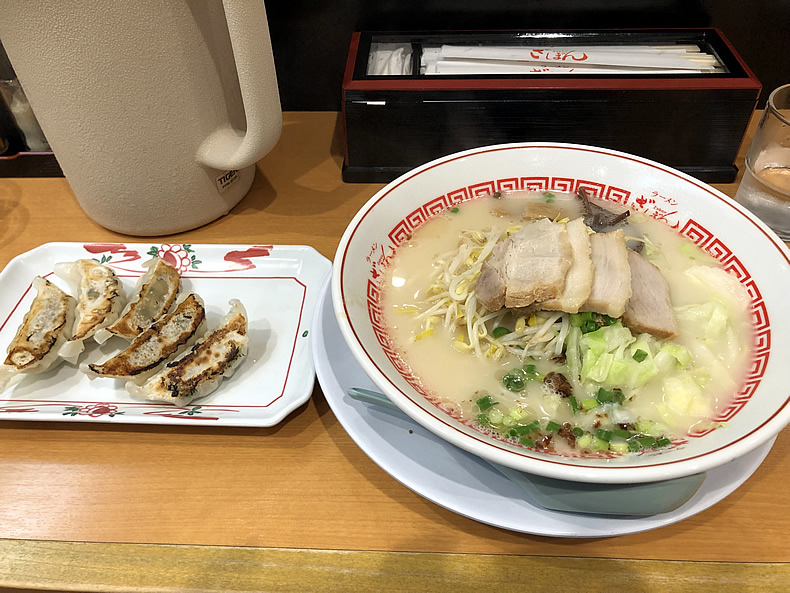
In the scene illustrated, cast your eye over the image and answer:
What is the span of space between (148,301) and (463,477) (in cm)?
77

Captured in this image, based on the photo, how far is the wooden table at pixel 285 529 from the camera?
87cm

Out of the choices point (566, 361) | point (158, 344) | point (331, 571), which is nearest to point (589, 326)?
point (566, 361)

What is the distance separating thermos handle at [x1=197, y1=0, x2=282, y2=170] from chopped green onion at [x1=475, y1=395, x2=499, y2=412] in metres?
0.74

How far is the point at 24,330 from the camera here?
1146 millimetres

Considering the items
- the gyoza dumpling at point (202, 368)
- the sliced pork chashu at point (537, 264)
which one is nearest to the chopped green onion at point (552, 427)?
the sliced pork chashu at point (537, 264)

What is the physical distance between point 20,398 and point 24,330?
141 mm

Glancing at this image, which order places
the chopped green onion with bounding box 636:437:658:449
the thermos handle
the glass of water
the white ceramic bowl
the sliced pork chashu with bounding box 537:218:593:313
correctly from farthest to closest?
the glass of water, the thermos handle, the sliced pork chashu with bounding box 537:218:593:313, the chopped green onion with bounding box 636:437:658:449, the white ceramic bowl

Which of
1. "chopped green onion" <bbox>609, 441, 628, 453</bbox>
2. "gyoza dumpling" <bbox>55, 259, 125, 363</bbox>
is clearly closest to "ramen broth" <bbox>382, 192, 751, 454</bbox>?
"chopped green onion" <bbox>609, 441, 628, 453</bbox>

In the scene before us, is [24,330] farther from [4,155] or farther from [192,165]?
[4,155]

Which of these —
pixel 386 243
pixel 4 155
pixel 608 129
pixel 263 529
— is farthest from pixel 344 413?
pixel 4 155

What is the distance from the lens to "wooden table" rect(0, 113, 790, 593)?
874 mm

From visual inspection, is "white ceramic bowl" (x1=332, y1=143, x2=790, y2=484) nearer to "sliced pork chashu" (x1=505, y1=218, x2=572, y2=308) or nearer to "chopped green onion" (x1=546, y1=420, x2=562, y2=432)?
"chopped green onion" (x1=546, y1=420, x2=562, y2=432)

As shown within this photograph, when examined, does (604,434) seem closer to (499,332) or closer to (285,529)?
(499,332)

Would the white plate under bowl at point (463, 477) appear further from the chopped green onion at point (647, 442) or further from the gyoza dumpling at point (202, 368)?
the gyoza dumpling at point (202, 368)
